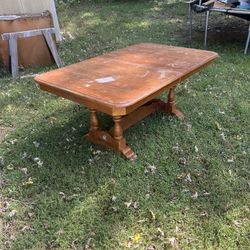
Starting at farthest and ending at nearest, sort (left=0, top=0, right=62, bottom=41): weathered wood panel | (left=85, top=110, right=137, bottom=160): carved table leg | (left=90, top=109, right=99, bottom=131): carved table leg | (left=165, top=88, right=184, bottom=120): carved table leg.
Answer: (left=0, top=0, right=62, bottom=41): weathered wood panel, (left=165, top=88, right=184, bottom=120): carved table leg, (left=90, top=109, right=99, bottom=131): carved table leg, (left=85, top=110, right=137, bottom=160): carved table leg

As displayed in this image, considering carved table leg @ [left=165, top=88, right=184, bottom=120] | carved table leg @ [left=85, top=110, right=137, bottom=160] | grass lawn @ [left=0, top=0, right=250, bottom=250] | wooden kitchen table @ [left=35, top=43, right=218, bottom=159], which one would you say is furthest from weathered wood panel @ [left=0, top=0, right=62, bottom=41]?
carved table leg @ [left=85, top=110, right=137, bottom=160]

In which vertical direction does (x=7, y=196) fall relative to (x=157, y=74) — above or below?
below

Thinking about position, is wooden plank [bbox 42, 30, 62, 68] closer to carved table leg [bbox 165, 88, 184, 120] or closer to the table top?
the table top

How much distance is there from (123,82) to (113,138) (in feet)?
1.45

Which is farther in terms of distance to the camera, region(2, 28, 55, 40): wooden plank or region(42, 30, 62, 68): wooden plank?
region(42, 30, 62, 68): wooden plank

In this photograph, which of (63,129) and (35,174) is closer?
(35,174)

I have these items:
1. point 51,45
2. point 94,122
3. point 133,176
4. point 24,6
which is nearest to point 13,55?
point 51,45

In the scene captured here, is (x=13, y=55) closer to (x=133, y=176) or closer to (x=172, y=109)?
(x=172, y=109)

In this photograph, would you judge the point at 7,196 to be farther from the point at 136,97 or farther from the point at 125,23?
the point at 125,23

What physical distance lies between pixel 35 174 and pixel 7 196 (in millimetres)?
237

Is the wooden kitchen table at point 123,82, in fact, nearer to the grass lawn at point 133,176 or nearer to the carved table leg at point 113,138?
the carved table leg at point 113,138

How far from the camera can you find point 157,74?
7.38 feet

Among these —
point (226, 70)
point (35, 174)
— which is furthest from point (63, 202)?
point (226, 70)

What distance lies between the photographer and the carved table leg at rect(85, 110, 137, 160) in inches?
90.0
